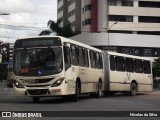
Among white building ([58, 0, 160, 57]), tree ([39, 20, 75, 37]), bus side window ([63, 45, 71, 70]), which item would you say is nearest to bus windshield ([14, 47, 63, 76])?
bus side window ([63, 45, 71, 70])

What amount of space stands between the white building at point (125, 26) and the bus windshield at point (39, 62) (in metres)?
60.6

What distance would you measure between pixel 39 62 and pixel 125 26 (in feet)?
210

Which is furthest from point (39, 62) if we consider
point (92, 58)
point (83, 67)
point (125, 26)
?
point (125, 26)

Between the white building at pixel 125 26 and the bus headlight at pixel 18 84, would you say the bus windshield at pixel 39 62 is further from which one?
the white building at pixel 125 26

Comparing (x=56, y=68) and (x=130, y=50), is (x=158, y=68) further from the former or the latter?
(x=56, y=68)

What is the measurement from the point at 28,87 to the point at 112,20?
63.3 meters

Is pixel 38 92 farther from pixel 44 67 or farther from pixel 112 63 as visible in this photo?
pixel 112 63

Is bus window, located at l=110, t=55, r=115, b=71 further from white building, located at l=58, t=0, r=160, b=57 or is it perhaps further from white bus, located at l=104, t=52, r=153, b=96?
white building, located at l=58, t=0, r=160, b=57

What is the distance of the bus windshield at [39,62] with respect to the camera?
21.8 metres

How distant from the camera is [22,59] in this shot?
22203 mm

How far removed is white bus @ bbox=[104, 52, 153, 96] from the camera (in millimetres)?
31084

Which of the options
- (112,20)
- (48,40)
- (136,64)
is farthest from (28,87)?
(112,20)

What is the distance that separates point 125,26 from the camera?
278 feet

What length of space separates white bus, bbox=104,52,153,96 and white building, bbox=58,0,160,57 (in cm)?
4755
